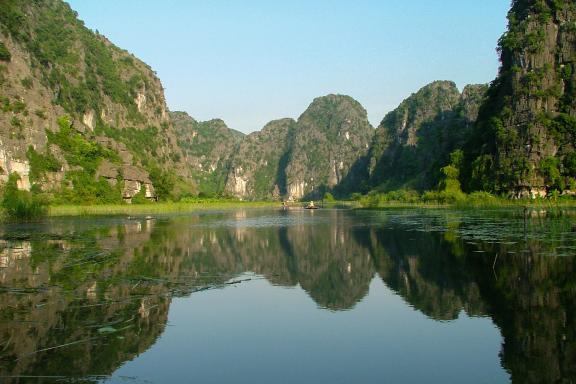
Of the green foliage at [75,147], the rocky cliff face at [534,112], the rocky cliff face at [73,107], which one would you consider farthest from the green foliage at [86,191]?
the rocky cliff face at [534,112]

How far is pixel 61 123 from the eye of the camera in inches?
2995

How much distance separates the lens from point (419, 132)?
529 feet

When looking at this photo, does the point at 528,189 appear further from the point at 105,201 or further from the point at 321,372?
the point at 321,372

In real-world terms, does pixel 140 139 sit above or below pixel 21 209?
above

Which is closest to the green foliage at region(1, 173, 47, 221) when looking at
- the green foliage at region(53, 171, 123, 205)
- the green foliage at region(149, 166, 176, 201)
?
the green foliage at region(53, 171, 123, 205)

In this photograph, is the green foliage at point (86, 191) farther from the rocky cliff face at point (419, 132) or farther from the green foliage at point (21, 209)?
the rocky cliff face at point (419, 132)

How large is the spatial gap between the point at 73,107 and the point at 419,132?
105 meters

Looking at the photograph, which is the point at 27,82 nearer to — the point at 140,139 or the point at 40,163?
the point at 40,163

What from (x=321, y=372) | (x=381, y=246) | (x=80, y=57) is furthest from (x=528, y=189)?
(x=80, y=57)

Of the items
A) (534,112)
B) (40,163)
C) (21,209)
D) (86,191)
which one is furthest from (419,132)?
(21,209)

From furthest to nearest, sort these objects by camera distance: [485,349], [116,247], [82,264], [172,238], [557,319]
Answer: [172,238]
[116,247]
[82,264]
[557,319]
[485,349]

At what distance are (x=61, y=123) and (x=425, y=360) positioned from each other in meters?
77.4

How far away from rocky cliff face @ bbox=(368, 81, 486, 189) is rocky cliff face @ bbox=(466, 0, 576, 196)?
39413 millimetres

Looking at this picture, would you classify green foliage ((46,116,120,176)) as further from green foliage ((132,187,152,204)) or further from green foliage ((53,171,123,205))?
green foliage ((132,187,152,204))
